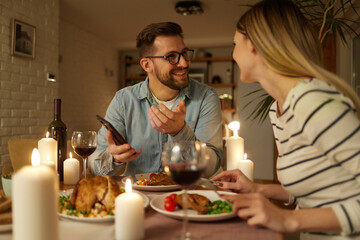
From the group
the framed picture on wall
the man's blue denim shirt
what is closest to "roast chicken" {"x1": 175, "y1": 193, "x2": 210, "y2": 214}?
the man's blue denim shirt

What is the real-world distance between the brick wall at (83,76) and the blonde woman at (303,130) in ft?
15.2

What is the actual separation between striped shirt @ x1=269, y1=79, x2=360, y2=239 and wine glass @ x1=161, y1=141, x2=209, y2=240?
1.00ft

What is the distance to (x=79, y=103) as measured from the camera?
18.5 feet

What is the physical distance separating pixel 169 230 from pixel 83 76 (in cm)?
541

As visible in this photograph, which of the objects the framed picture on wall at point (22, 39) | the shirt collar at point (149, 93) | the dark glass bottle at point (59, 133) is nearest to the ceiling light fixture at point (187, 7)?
the framed picture on wall at point (22, 39)

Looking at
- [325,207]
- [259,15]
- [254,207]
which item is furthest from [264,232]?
[259,15]

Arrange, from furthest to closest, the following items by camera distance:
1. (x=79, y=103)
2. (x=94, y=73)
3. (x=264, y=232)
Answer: (x=94, y=73) < (x=79, y=103) < (x=264, y=232)

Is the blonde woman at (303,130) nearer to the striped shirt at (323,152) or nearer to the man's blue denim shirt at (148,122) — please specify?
the striped shirt at (323,152)

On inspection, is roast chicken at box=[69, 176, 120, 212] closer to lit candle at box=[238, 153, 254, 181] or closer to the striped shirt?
the striped shirt

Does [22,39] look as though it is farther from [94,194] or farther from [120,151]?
[94,194]

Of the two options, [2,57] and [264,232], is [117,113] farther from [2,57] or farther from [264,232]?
[2,57]

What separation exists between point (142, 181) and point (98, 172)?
0.42 meters

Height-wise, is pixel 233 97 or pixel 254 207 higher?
pixel 233 97

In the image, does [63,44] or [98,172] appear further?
[63,44]
